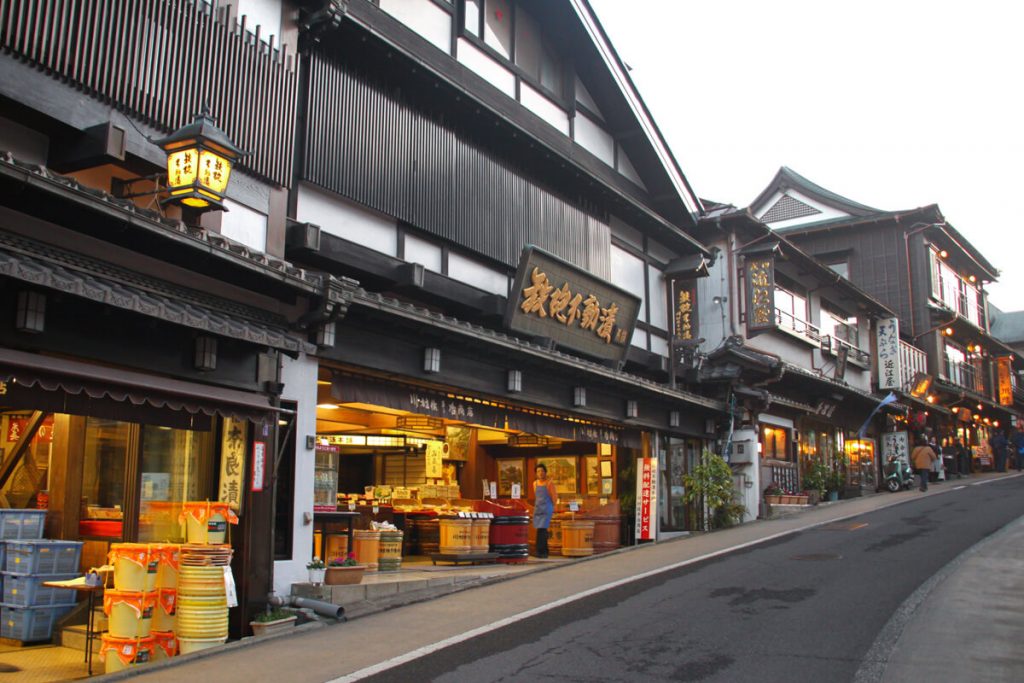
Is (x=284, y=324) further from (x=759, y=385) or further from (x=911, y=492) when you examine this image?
(x=911, y=492)

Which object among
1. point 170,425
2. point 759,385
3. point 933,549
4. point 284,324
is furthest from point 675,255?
point 170,425

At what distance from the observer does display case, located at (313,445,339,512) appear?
14.3 meters

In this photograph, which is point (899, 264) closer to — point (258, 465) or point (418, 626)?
point (418, 626)

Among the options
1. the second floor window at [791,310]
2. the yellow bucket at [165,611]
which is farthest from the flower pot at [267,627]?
the second floor window at [791,310]

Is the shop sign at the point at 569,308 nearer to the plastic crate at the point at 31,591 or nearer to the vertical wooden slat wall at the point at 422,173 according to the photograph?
the vertical wooden slat wall at the point at 422,173

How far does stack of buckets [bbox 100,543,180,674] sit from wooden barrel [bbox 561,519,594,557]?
34.1 feet

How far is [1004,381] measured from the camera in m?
56.3

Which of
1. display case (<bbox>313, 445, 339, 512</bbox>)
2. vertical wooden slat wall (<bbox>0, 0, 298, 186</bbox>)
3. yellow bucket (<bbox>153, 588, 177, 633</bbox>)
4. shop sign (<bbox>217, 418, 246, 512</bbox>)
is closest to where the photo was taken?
vertical wooden slat wall (<bbox>0, 0, 298, 186</bbox>)

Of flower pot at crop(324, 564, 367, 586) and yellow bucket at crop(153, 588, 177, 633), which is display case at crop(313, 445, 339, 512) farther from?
yellow bucket at crop(153, 588, 177, 633)

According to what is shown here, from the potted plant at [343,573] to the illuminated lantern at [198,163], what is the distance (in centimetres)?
535

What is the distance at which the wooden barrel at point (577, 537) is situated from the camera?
1955cm

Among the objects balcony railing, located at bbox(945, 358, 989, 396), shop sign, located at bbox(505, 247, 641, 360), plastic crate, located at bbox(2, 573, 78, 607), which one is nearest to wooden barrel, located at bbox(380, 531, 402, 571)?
shop sign, located at bbox(505, 247, 641, 360)

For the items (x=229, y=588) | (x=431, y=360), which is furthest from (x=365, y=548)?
(x=229, y=588)

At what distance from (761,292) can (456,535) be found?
14078 mm
